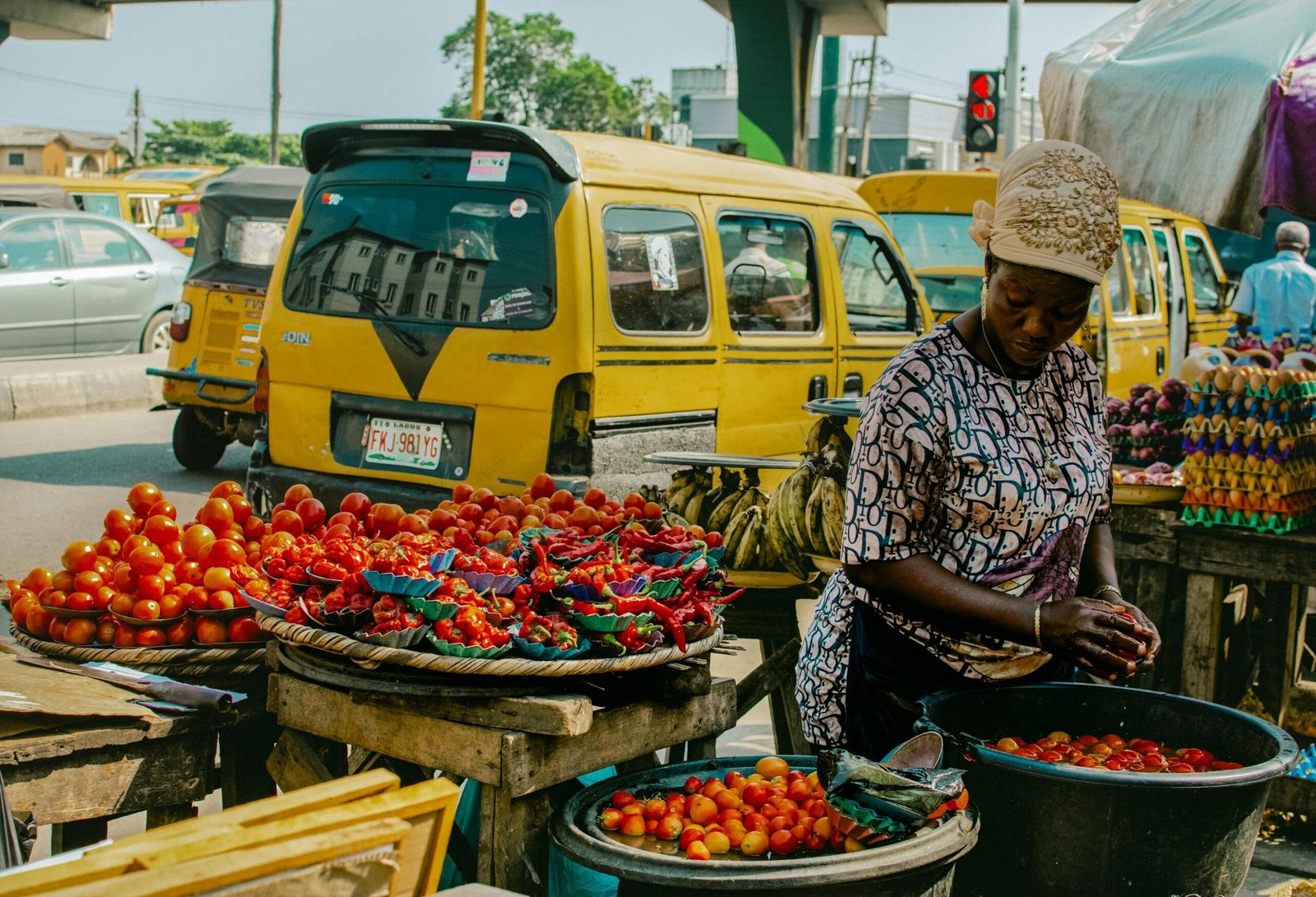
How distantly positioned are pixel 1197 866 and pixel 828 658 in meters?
0.78

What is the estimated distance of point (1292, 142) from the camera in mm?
3748

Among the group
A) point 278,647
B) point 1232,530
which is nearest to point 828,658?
point 278,647

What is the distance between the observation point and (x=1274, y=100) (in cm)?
373

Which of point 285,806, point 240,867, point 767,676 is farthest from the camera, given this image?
point 767,676

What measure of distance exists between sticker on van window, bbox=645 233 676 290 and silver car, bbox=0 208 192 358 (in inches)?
381

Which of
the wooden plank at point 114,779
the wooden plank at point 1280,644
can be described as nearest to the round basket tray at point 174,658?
the wooden plank at point 114,779

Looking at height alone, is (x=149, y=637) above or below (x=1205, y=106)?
below

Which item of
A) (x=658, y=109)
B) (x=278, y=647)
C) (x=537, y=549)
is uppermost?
(x=658, y=109)

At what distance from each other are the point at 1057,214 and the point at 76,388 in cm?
1217

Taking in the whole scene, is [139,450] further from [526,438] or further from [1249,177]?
[1249,177]

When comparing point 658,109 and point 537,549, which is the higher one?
point 658,109

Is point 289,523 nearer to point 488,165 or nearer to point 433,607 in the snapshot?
point 433,607

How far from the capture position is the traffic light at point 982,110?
16.4m

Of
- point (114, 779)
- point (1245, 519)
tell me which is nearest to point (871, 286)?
point (1245, 519)
